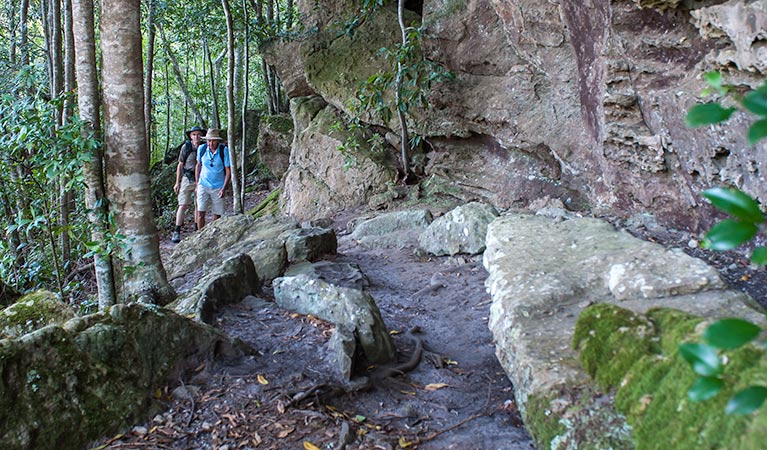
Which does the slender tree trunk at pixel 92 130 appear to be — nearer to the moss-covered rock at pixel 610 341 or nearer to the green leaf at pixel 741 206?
the moss-covered rock at pixel 610 341

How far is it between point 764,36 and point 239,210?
32.4 feet

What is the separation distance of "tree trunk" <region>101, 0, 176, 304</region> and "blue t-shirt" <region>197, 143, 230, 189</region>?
5.05m

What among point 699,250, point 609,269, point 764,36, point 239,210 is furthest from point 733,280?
point 239,210

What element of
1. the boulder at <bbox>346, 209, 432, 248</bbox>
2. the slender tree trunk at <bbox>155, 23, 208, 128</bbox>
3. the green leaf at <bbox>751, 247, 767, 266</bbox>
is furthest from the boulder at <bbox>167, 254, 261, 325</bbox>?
the slender tree trunk at <bbox>155, 23, 208, 128</bbox>

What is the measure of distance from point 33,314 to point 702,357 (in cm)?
453

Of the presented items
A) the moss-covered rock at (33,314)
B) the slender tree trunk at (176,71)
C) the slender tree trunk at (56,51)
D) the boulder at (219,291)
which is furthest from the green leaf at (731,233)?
the slender tree trunk at (176,71)

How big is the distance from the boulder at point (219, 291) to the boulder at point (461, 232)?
99.5 inches

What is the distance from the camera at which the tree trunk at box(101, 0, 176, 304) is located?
4539 millimetres

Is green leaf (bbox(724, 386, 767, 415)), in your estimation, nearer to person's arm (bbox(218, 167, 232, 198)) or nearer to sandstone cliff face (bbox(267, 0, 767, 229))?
sandstone cliff face (bbox(267, 0, 767, 229))

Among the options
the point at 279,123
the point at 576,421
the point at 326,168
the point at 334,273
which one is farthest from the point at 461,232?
the point at 279,123

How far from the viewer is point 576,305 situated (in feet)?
11.7

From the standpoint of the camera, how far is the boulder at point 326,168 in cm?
1082

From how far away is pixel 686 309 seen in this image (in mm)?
3164

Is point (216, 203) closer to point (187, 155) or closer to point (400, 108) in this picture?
point (187, 155)
